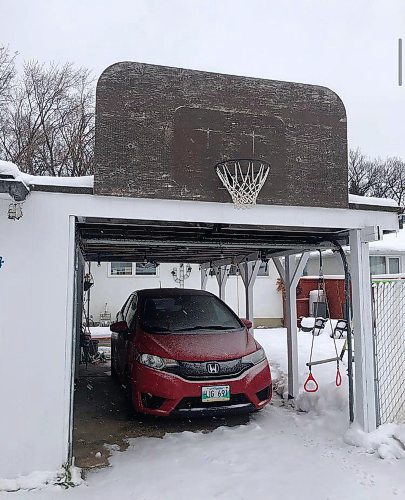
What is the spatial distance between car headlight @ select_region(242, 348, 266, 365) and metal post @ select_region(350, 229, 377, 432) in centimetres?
123

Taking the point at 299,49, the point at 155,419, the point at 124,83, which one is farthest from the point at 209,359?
the point at 299,49

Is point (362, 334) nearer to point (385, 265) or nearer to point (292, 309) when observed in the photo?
point (292, 309)

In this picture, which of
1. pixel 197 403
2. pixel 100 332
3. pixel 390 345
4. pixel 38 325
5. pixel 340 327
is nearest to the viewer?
pixel 38 325

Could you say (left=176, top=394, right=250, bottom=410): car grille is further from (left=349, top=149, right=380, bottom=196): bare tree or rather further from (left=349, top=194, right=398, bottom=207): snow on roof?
(left=349, top=149, right=380, bottom=196): bare tree

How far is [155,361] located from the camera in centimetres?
600

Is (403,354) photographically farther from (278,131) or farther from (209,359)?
(278,131)

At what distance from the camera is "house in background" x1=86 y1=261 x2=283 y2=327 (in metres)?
19.2

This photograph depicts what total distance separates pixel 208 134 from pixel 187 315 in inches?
112

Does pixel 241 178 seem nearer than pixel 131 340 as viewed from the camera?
Yes

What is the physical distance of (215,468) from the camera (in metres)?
4.88

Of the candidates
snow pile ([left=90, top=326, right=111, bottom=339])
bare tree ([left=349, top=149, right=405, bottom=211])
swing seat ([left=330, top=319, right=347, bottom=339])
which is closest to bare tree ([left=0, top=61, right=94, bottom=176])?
snow pile ([left=90, top=326, right=111, bottom=339])

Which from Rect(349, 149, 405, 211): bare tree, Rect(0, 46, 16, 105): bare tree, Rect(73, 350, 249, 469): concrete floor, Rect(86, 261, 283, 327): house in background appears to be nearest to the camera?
Rect(73, 350, 249, 469): concrete floor

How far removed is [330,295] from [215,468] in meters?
13.7

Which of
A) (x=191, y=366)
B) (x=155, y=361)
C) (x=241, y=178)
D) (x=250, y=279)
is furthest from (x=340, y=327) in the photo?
(x=241, y=178)
